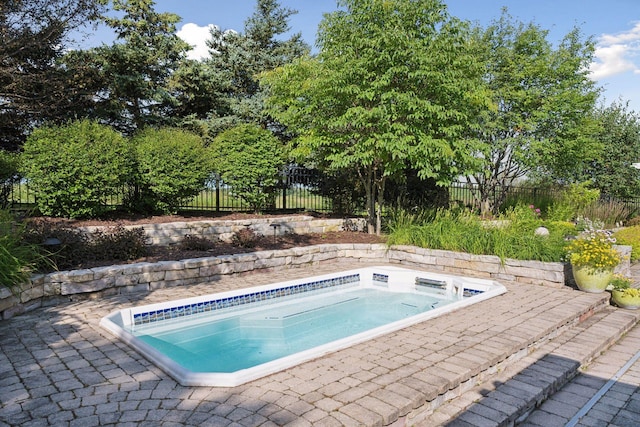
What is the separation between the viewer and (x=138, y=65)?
45.9ft

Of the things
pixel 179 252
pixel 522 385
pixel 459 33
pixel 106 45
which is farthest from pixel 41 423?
Result: pixel 106 45

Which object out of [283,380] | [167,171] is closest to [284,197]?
[167,171]

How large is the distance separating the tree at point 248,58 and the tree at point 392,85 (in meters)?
6.13

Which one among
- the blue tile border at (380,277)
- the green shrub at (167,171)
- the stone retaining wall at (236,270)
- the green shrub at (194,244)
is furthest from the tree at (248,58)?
the blue tile border at (380,277)

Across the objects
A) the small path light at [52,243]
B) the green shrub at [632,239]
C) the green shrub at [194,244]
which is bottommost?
the green shrub at [632,239]

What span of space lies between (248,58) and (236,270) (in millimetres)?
11189

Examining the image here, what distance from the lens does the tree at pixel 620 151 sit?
1636 cm

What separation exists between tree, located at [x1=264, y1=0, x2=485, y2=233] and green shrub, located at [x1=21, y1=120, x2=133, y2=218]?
12.5ft

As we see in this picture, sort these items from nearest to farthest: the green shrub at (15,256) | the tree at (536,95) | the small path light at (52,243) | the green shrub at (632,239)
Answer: the green shrub at (15,256) → the small path light at (52,243) → the green shrub at (632,239) → the tree at (536,95)

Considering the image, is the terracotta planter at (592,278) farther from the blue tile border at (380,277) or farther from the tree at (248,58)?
the tree at (248,58)

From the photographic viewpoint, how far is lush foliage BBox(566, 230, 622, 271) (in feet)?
18.5

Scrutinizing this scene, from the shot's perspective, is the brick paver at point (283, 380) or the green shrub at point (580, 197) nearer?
the brick paver at point (283, 380)

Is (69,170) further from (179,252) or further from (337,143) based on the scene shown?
(337,143)

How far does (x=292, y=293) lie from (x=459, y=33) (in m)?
6.30
